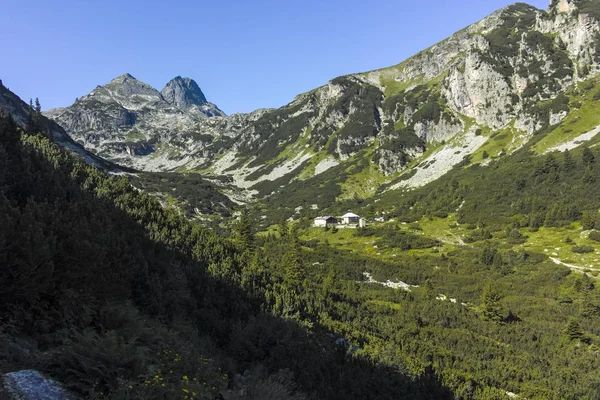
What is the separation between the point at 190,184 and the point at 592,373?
155838mm

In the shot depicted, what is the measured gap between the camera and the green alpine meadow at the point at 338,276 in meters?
7.54

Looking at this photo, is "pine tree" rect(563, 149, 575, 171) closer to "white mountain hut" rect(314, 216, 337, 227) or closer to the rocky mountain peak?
"white mountain hut" rect(314, 216, 337, 227)

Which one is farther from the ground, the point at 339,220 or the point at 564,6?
the point at 564,6

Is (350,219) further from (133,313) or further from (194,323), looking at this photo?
(133,313)

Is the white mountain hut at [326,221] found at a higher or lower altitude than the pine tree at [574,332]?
higher

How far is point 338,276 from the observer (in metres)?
55.7

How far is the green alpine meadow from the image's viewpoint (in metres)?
7.54

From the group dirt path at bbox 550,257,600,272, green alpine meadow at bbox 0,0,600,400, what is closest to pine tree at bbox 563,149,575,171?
green alpine meadow at bbox 0,0,600,400

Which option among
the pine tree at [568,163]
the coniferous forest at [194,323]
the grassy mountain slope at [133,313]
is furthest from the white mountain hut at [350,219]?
the grassy mountain slope at [133,313]

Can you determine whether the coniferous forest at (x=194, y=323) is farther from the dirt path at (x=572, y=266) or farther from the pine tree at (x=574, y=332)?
the dirt path at (x=572, y=266)

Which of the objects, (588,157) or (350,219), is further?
(350,219)

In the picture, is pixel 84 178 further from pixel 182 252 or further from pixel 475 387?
pixel 475 387

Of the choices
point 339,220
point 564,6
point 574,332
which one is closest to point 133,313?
point 574,332

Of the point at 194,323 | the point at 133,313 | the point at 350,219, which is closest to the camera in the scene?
the point at 133,313
